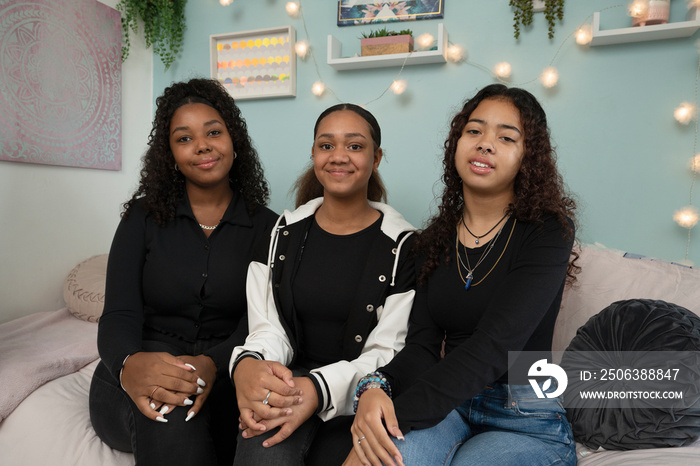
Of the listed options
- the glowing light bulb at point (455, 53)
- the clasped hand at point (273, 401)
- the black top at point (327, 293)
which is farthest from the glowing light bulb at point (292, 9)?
the clasped hand at point (273, 401)

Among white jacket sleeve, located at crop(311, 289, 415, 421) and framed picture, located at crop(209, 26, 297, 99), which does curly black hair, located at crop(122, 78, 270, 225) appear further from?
framed picture, located at crop(209, 26, 297, 99)

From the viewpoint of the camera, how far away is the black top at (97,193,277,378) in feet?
4.60

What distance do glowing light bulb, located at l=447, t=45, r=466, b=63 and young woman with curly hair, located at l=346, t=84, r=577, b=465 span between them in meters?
0.87

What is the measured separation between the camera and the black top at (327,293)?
1.34 metres

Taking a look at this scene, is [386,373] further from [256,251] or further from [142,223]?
[142,223]

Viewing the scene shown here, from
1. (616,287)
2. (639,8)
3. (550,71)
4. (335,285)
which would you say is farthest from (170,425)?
(639,8)

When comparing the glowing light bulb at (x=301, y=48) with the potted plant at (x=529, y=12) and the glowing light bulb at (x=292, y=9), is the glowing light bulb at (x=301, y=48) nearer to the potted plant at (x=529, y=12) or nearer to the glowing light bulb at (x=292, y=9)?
the glowing light bulb at (x=292, y=9)

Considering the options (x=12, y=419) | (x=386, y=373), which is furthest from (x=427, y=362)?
(x=12, y=419)

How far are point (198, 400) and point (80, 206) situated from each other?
4.92ft

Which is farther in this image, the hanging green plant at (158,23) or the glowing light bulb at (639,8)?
the hanging green plant at (158,23)

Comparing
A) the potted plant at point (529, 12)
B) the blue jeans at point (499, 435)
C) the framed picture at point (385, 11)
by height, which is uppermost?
the framed picture at point (385, 11)

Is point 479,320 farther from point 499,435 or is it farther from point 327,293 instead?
point 327,293

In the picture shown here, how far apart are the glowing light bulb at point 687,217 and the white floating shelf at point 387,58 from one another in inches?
43.8

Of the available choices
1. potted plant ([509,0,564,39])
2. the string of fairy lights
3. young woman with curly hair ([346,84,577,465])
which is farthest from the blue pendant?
potted plant ([509,0,564,39])
